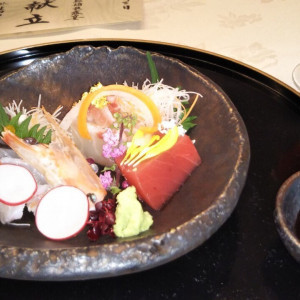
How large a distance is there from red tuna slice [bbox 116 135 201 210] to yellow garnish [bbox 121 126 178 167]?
0.7 inches

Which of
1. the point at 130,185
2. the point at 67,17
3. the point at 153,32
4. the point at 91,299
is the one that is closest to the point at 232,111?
the point at 130,185

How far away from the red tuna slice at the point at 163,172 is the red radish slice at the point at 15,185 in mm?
333

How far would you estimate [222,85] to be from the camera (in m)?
1.99

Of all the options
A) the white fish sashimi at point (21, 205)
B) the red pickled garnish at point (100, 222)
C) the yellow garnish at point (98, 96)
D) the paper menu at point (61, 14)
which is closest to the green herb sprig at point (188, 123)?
the yellow garnish at point (98, 96)

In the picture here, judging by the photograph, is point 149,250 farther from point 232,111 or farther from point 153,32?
point 153,32

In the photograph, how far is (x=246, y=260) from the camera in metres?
1.37

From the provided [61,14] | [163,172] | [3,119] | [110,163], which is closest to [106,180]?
[110,163]

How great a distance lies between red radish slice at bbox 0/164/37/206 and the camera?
1480 millimetres

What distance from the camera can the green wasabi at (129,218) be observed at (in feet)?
4.46

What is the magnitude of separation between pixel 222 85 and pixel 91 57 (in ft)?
2.01

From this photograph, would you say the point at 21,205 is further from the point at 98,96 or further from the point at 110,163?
the point at 98,96

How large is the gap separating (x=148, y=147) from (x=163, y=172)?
0.11 m

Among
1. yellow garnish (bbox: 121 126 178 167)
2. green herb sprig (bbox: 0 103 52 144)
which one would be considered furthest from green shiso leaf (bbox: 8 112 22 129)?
yellow garnish (bbox: 121 126 178 167)

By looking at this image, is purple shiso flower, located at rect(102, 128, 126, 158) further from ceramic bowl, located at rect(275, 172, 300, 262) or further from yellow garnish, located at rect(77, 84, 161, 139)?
ceramic bowl, located at rect(275, 172, 300, 262)
